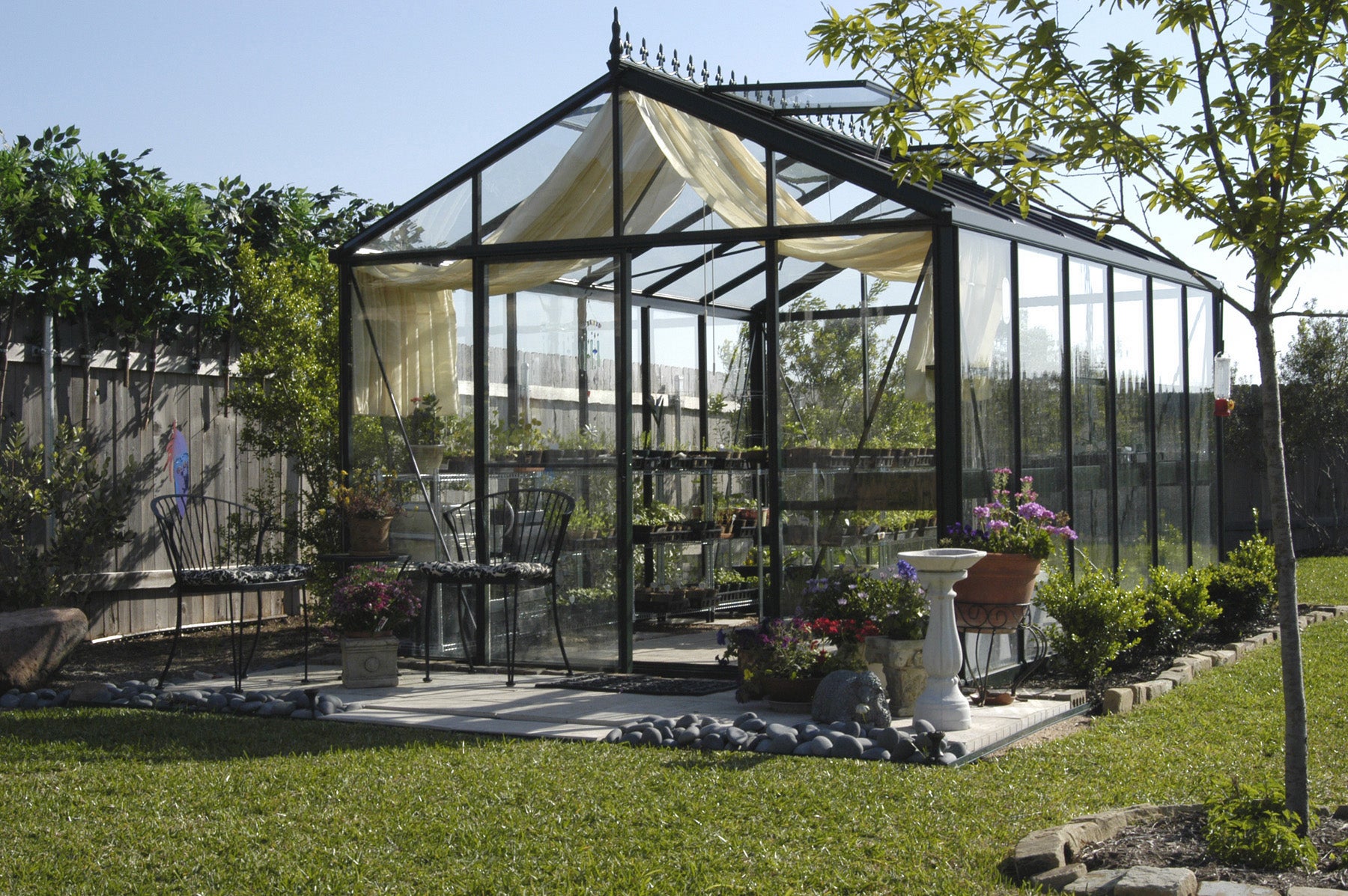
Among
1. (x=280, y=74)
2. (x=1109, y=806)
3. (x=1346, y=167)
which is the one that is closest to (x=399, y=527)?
(x=280, y=74)

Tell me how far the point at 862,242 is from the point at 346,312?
315 centimetres

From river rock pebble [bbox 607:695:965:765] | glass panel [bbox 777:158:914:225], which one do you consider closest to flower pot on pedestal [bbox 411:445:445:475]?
glass panel [bbox 777:158:914:225]

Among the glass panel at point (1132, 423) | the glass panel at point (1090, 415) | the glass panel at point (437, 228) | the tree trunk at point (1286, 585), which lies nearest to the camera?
the tree trunk at point (1286, 585)

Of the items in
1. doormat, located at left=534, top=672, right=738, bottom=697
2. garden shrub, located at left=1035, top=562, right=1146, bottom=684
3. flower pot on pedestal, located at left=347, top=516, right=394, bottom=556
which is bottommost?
doormat, located at left=534, top=672, right=738, bottom=697

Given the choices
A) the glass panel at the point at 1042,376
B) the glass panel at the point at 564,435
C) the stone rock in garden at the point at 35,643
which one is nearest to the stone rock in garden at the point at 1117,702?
the glass panel at the point at 1042,376

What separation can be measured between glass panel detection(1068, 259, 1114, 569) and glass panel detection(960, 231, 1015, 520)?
2.54 feet

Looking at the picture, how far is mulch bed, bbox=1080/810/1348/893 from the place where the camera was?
3051 millimetres

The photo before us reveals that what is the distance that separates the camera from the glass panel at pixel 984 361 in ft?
20.5

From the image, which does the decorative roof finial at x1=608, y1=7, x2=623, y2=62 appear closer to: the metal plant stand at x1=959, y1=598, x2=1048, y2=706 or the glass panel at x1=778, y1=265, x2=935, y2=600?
the glass panel at x1=778, y1=265, x2=935, y2=600

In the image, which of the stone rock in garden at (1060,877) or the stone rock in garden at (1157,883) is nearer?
the stone rock in garden at (1157,883)

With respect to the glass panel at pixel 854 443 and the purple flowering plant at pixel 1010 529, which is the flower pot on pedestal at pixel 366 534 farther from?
the purple flowering plant at pixel 1010 529

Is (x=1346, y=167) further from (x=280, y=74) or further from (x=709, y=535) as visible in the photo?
(x=709, y=535)

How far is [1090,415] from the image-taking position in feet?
24.1

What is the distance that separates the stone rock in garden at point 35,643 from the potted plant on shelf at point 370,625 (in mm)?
1332
